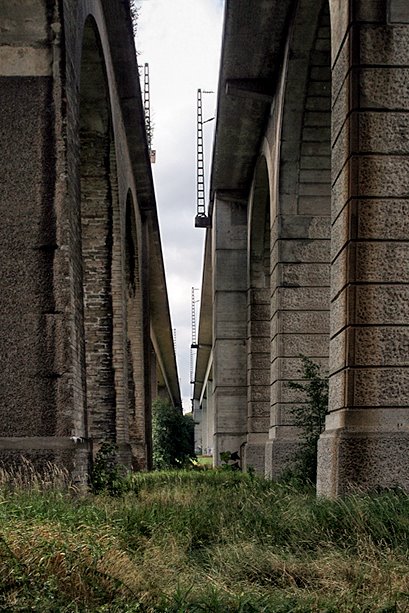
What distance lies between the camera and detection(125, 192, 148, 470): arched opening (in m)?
21.2

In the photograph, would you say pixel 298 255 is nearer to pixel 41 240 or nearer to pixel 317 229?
pixel 317 229

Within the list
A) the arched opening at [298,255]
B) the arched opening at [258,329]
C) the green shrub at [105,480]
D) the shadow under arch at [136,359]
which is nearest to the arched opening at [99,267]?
the arched opening at [298,255]

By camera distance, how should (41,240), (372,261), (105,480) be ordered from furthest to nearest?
(105,480)
(41,240)
(372,261)

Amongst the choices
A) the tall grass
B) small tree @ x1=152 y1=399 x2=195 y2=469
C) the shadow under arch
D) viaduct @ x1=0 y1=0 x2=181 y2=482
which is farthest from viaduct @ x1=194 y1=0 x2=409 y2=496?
small tree @ x1=152 y1=399 x2=195 y2=469

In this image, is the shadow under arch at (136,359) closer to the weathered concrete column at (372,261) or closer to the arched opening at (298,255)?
the arched opening at (298,255)

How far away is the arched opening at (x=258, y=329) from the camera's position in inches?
775

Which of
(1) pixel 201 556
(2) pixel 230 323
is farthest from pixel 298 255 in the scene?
(1) pixel 201 556

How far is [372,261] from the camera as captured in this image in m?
7.93

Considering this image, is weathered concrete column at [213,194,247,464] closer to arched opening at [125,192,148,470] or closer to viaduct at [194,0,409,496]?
viaduct at [194,0,409,496]

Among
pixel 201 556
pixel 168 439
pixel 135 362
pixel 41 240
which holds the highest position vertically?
pixel 41 240

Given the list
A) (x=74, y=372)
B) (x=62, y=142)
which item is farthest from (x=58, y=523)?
(x=62, y=142)

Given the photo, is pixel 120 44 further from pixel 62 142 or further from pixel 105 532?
pixel 105 532

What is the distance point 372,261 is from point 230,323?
46.6ft

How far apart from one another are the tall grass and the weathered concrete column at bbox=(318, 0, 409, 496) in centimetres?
55
